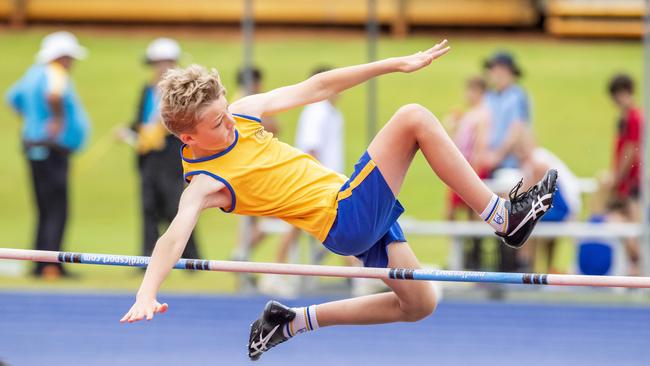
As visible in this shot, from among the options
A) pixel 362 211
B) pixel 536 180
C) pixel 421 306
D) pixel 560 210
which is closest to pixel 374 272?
pixel 362 211

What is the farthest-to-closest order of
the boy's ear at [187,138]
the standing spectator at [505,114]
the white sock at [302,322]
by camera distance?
the standing spectator at [505,114] < the white sock at [302,322] < the boy's ear at [187,138]

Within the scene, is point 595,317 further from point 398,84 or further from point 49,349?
point 398,84

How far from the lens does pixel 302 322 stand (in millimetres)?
6371

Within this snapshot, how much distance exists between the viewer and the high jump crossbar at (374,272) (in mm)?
5500

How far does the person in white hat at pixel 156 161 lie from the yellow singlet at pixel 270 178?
16.8 ft

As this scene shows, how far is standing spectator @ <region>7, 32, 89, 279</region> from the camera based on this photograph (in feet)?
36.1

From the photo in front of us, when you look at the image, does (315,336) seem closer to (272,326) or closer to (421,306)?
(272,326)

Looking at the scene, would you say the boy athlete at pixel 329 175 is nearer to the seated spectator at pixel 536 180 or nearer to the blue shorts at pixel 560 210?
the seated spectator at pixel 536 180

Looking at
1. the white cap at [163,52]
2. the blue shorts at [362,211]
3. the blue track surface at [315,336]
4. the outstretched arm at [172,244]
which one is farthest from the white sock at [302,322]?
the white cap at [163,52]

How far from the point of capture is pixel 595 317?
32.2ft

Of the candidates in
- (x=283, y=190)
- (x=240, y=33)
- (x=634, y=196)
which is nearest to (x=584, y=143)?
(x=240, y=33)

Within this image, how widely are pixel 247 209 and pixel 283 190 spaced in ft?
0.61

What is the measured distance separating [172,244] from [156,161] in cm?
592

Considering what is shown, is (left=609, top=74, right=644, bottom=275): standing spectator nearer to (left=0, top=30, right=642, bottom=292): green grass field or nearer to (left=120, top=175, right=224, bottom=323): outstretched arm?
(left=0, top=30, right=642, bottom=292): green grass field
